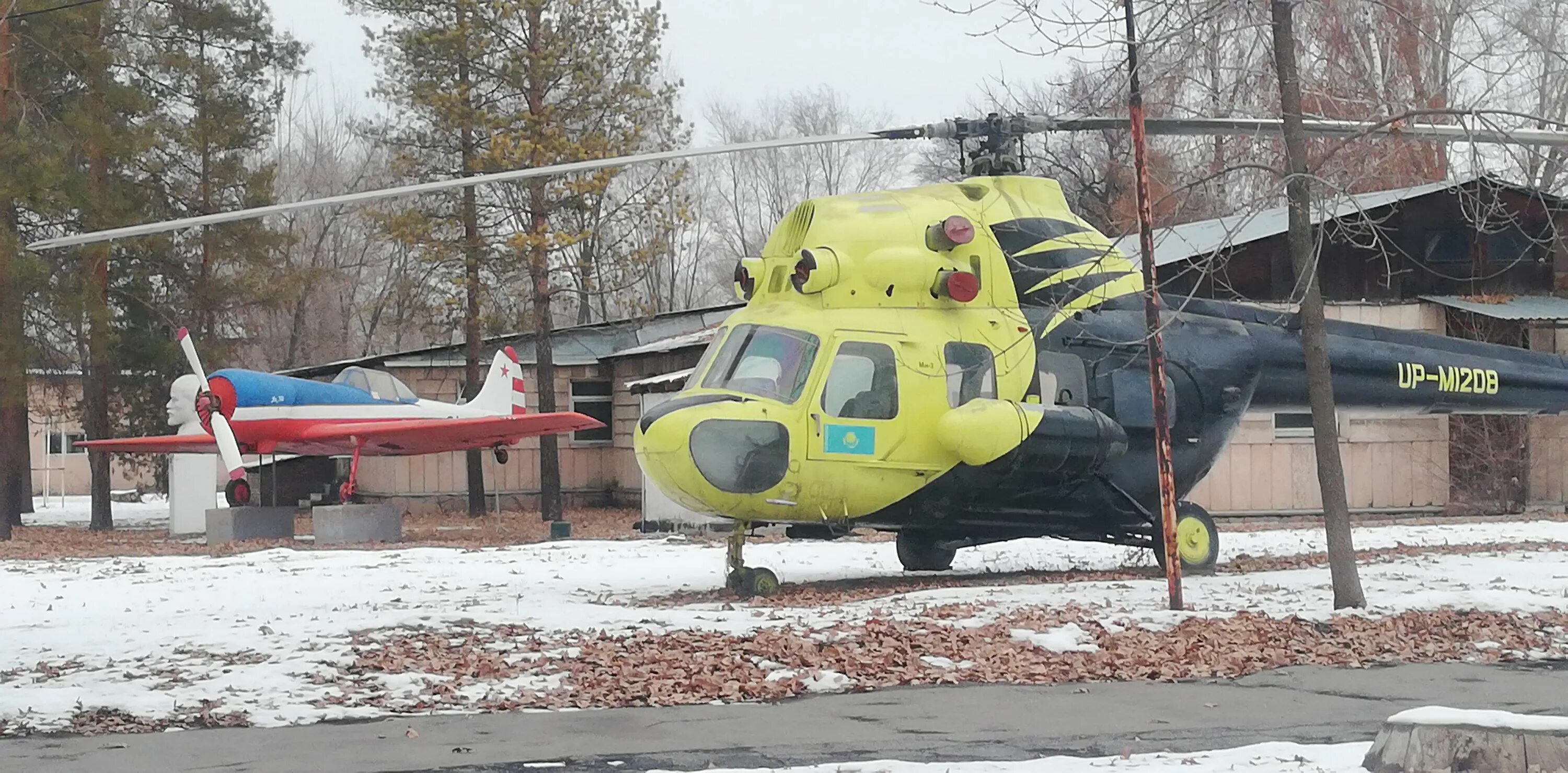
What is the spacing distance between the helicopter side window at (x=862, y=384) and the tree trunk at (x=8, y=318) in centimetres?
1966

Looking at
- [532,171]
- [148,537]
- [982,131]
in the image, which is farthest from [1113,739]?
[148,537]

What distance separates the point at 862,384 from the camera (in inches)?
523

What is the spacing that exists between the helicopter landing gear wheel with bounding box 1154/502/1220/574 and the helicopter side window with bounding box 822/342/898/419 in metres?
3.21

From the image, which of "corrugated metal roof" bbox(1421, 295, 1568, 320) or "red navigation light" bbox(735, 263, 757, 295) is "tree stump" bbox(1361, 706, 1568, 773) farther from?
"corrugated metal roof" bbox(1421, 295, 1568, 320)

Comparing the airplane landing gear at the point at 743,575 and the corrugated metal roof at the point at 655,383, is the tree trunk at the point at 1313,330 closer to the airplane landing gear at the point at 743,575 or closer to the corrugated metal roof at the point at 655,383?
the airplane landing gear at the point at 743,575

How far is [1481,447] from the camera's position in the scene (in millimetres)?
25234

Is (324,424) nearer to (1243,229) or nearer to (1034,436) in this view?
(1243,229)

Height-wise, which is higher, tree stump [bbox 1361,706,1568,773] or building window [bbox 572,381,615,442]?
building window [bbox 572,381,615,442]

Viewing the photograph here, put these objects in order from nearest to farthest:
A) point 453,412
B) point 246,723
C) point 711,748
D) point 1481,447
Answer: point 711,748
point 246,723
point 1481,447
point 453,412

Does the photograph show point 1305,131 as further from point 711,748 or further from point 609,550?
point 609,550

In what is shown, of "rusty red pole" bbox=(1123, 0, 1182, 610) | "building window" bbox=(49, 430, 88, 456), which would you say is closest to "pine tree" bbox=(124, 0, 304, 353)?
"rusty red pole" bbox=(1123, 0, 1182, 610)

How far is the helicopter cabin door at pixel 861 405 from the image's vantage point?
13.1m

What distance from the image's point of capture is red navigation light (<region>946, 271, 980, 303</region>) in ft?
45.0

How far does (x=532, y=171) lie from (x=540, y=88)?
19952 mm
